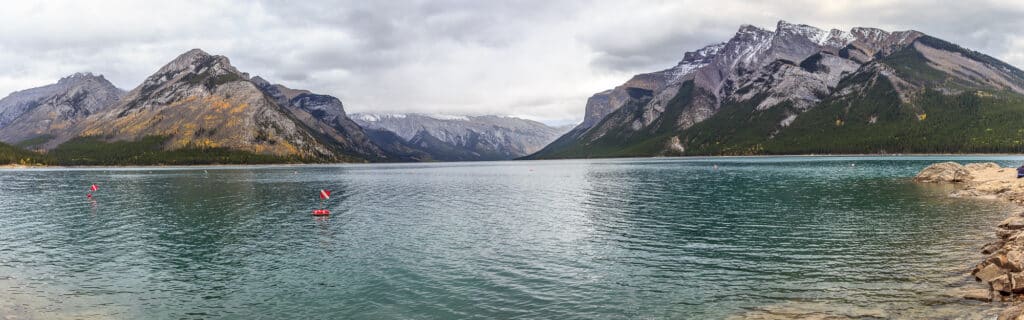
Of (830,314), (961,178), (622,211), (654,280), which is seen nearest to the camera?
(830,314)

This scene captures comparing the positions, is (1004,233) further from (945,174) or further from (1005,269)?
(945,174)

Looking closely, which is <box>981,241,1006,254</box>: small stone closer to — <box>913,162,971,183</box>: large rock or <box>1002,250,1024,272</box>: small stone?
<box>1002,250,1024,272</box>: small stone

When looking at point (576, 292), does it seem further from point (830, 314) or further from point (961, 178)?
point (961, 178)

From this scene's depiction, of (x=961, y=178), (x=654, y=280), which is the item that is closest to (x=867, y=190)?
(x=961, y=178)

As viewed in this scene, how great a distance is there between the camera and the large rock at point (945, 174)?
10385 centimetres

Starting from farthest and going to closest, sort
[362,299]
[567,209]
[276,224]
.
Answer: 1. [567,209]
2. [276,224]
3. [362,299]

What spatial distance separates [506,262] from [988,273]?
29.9 metres

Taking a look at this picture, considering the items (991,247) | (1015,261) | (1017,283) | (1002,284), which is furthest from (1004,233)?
(1017,283)

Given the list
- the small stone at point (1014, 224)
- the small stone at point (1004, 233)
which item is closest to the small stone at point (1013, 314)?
the small stone at point (1004, 233)

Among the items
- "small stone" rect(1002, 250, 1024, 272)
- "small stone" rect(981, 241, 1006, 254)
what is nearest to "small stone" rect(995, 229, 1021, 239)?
"small stone" rect(981, 241, 1006, 254)

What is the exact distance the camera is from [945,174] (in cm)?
10606

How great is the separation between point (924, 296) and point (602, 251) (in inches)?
857

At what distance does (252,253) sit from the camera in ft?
148

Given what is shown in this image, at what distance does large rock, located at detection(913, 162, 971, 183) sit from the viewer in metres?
104
